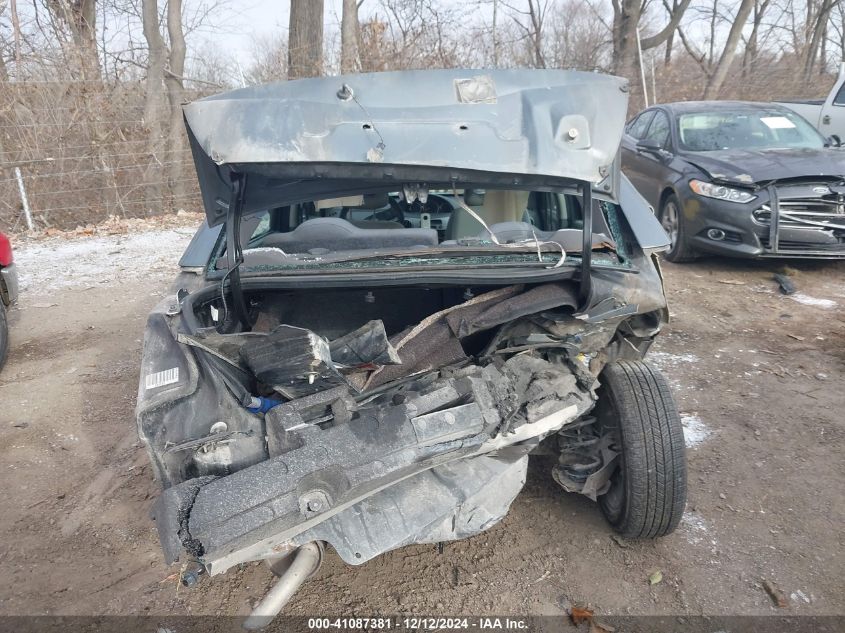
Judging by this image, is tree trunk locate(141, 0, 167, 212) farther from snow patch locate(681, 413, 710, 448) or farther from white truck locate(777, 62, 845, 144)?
white truck locate(777, 62, 845, 144)

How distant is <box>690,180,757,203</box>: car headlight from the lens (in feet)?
18.6

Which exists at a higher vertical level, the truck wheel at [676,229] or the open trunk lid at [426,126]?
the open trunk lid at [426,126]

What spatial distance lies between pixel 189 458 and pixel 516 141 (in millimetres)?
A: 1582

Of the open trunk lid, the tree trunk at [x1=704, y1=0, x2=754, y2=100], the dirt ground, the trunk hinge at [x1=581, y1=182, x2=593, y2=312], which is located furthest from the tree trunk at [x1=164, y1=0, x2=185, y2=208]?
the tree trunk at [x1=704, y1=0, x2=754, y2=100]

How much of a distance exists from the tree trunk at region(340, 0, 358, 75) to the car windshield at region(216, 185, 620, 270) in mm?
8840

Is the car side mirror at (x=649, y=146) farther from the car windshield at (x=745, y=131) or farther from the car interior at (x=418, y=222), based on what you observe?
the car interior at (x=418, y=222)

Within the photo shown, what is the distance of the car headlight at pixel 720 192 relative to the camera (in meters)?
5.66

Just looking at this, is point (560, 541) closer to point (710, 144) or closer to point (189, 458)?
point (189, 458)

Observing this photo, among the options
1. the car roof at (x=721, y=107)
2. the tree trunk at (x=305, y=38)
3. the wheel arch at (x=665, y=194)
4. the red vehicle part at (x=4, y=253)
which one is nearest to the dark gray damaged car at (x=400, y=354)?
the red vehicle part at (x=4, y=253)

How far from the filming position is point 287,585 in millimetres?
1891

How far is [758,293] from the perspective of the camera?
221 inches

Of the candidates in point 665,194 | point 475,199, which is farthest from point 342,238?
point 665,194

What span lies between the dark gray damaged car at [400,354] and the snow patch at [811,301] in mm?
3396

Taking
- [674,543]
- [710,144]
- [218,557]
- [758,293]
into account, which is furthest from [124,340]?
[710,144]
